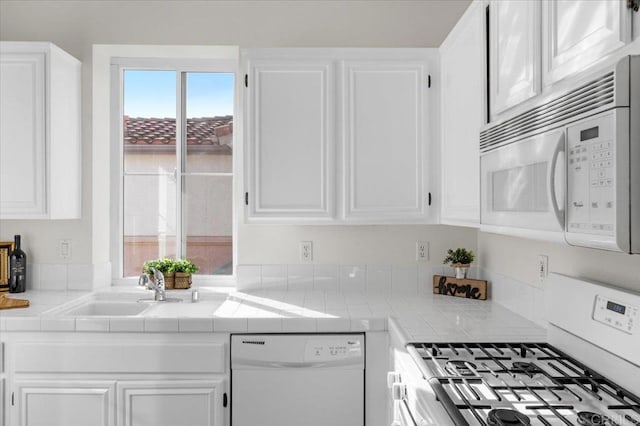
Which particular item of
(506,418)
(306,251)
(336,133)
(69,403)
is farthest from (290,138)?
(506,418)

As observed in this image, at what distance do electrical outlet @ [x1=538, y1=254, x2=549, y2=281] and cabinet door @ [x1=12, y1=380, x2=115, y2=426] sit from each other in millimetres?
1827

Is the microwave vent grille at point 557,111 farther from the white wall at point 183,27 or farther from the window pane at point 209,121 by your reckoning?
the window pane at point 209,121

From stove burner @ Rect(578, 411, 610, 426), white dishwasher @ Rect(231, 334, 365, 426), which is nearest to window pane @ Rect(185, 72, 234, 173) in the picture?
white dishwasher @ Rect(231, 334, 365, 426)

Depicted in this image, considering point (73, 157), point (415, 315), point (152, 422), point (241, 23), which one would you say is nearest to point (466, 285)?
point (415, 315)

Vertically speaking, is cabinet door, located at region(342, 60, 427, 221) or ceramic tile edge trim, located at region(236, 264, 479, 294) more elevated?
cabinet door, located at region(342, 60, 427, 221)

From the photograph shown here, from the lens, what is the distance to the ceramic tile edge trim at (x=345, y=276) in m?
2.70

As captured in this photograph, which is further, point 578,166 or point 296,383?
point 296,383

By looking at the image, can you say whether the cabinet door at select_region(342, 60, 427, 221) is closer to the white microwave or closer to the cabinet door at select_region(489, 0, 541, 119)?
the cabinet door at select_region(489, 0, 541, 119)

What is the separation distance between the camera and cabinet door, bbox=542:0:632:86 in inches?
37.1

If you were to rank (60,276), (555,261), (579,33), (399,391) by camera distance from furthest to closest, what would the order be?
(60,276)
(555,261)
(399,391)
(579,33)

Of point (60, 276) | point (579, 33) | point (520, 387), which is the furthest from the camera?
point (60, 276)

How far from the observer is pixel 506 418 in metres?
1.03

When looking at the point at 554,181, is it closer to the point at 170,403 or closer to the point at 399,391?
the point at 399,391

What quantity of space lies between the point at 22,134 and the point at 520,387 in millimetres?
2395
